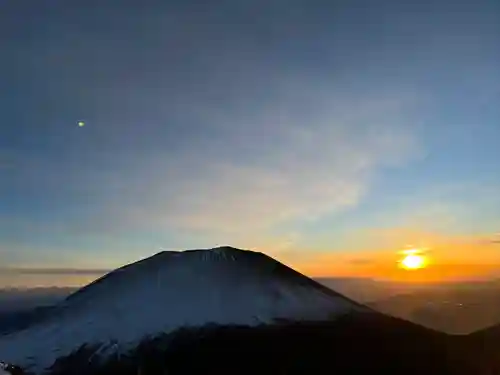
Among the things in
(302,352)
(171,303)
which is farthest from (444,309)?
(171,303)

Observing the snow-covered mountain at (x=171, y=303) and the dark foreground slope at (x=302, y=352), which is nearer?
the dark foreground slope at (x=302, y=352)

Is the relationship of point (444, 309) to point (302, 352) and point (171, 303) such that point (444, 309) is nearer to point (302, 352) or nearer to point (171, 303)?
point (302, 352)

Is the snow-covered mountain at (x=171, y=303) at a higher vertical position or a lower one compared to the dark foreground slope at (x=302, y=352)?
higher

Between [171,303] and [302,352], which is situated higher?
[171,303]

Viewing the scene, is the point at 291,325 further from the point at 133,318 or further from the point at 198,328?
the point at 133,318

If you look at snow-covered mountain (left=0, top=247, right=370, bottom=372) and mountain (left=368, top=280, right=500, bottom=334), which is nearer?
mountain (left=368, top=280, right=500, bottom=334)

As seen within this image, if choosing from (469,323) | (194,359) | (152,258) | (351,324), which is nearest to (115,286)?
(152,258)
